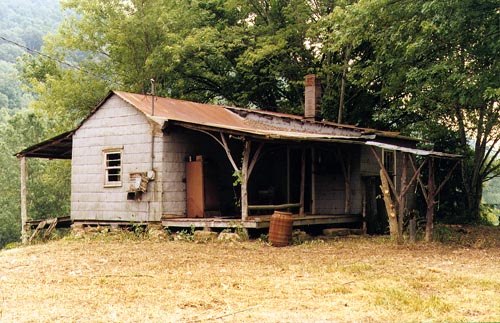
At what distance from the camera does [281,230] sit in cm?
1419

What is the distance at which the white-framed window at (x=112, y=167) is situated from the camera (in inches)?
694

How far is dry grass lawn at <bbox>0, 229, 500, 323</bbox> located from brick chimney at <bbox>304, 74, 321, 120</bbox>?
7687mm

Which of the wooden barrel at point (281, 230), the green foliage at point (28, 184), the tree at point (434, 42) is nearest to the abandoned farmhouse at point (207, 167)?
the wooden barrel at point (281, 230)

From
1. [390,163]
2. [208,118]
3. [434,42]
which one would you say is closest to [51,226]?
[208,118]

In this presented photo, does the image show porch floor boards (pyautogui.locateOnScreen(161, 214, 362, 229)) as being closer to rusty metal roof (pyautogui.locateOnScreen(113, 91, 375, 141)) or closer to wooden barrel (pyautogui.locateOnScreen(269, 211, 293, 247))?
wooden barrel (pyautogui.locateOnScreen(269, 211, 293, 247))

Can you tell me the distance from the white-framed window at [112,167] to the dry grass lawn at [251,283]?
395cm

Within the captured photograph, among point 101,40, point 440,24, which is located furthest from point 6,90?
point 440,24

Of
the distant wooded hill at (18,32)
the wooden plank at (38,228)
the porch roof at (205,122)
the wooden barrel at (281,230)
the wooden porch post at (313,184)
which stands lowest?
the wooden plank at (38,228)

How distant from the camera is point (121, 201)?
57.4ft

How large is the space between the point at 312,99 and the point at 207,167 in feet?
19.8

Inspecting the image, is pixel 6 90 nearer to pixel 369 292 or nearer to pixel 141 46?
pixel 141 46

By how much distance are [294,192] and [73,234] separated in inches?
296

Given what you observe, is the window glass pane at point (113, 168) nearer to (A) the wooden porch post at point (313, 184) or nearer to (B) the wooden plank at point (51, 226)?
(B) the wooden plank at point (51, 226)

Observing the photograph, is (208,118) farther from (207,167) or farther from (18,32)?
(18,32)
